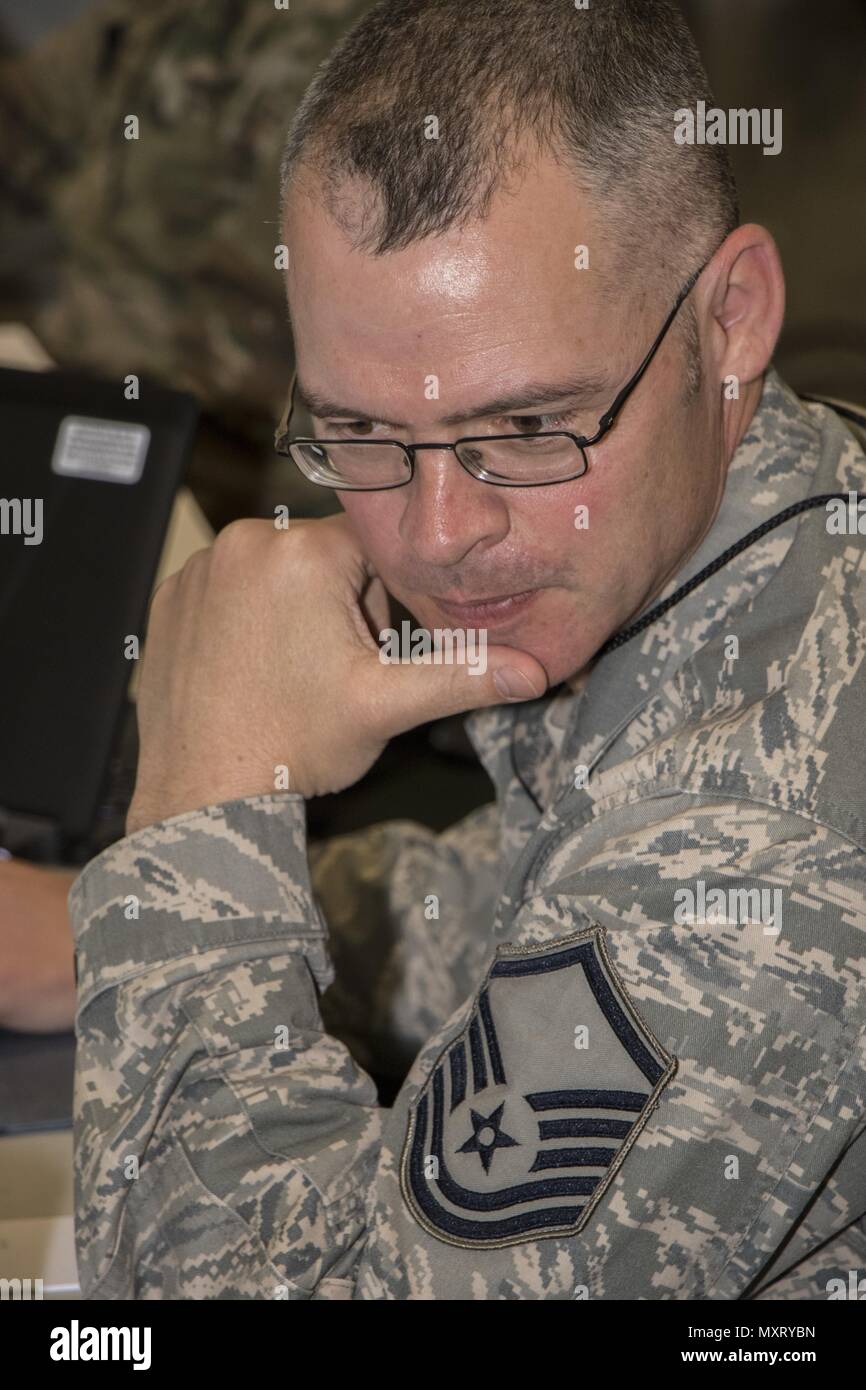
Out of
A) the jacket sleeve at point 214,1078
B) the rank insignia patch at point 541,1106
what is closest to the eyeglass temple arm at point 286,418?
the jacket sleeve at point 214,1078

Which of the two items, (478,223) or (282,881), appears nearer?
(478,223)

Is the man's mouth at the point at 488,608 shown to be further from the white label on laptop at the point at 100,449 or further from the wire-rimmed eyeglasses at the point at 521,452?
the white label on laptop at the point at 100,449

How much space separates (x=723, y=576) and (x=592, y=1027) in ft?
1.13

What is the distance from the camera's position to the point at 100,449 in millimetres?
1396

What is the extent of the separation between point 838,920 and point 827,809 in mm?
63

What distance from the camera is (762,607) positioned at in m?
0.96

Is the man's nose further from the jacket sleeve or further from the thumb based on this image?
the jacket sleeve

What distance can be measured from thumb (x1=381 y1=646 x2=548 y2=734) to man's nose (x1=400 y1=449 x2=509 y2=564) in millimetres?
89

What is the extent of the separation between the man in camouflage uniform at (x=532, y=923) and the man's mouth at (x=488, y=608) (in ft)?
0.04

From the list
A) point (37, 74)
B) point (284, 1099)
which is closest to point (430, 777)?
point (284, 1099)

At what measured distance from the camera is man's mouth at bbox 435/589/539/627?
3.20 ft

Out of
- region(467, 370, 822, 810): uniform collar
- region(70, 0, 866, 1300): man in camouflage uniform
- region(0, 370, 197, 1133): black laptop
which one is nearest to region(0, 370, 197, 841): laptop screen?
region(0, 370, 197, 1133): black laptop
